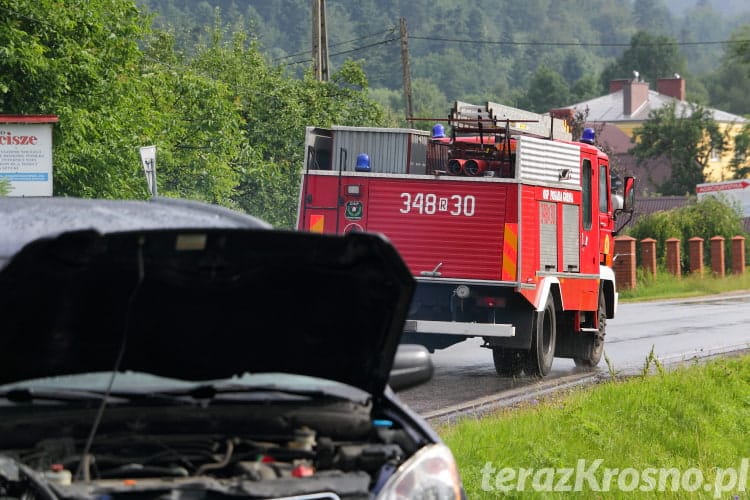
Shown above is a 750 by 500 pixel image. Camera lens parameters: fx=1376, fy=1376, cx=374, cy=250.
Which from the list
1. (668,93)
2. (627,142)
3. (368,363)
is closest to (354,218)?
(368,363)

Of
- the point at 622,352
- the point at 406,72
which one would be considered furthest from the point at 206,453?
the point at 406,72

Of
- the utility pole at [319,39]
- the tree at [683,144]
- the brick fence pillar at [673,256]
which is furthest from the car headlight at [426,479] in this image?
the tree at [683,144]

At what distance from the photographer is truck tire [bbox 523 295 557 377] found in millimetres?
14180

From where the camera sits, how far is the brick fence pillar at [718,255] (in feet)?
154

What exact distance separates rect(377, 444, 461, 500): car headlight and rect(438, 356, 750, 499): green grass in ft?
10.2

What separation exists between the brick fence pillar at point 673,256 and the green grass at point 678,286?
45cm

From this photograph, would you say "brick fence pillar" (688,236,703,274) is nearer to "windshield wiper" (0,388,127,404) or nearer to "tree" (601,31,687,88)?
"windshield wiper" (0,388,127,404)

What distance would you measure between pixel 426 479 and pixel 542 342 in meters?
10.6

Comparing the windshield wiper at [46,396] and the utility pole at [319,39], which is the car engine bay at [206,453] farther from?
the utility pole at [319,39]

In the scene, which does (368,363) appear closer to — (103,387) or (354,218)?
(103,387)

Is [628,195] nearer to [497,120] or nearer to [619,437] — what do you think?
[497,120]

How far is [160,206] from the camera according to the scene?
5.67 m

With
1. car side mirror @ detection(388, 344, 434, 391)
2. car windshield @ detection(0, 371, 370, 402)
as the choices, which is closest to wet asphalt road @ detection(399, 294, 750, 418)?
car side mirror @ detection(388, 344, 434, 391)

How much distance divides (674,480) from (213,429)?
4.45 m
